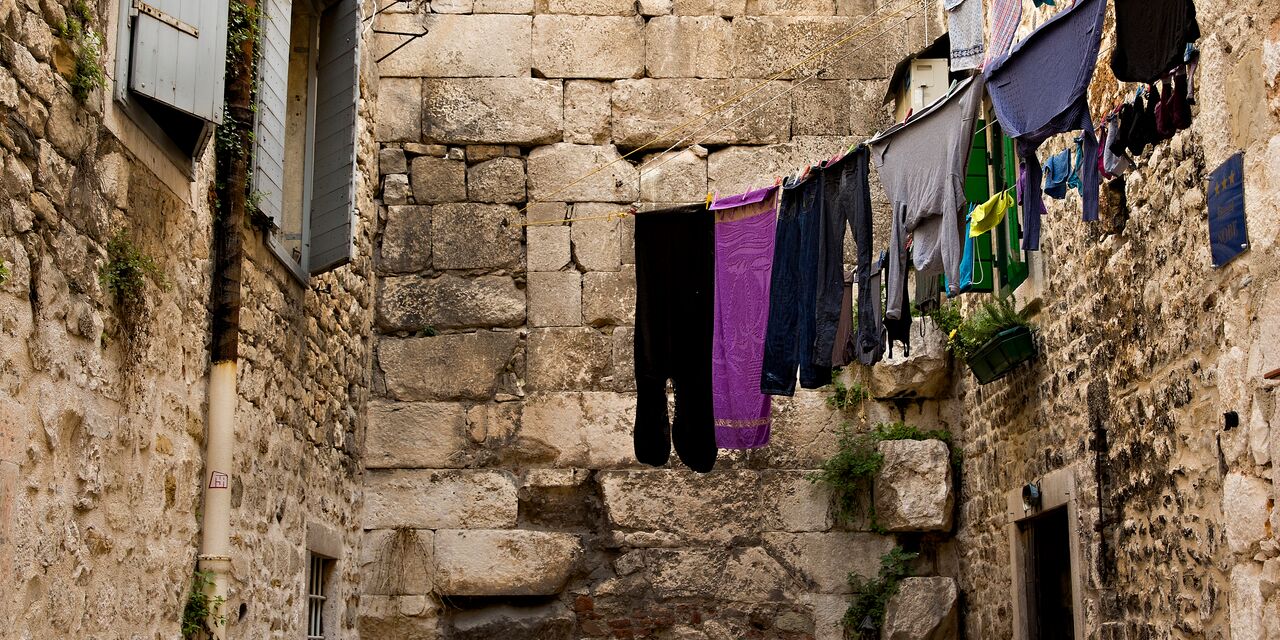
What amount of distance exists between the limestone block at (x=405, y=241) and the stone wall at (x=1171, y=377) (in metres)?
3.80

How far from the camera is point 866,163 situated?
6.39 meters

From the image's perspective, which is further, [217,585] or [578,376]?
[578,376]

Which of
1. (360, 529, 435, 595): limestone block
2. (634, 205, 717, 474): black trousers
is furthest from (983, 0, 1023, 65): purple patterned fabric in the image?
(360, 529, 435, 595): limestone block

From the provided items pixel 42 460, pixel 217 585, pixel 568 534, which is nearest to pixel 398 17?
pixel 568 534

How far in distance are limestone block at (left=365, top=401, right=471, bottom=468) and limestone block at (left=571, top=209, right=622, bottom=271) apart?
1248mm

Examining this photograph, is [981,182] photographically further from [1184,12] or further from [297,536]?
[297,536]

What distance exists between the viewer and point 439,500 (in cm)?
859

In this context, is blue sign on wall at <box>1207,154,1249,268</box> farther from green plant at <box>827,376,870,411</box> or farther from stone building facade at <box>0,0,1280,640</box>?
green plant at <box>827,376,870,411</box>

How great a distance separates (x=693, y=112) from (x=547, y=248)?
52.1 inches

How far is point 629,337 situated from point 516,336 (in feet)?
2.36

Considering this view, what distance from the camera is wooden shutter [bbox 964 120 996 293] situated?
631 cm

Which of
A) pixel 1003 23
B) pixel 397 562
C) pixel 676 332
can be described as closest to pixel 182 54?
pixel 676 332

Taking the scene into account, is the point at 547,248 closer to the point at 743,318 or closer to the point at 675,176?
the point at 675,176

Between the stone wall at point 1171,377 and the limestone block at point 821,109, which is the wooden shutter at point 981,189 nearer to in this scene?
the stone wall at point 1171,377
